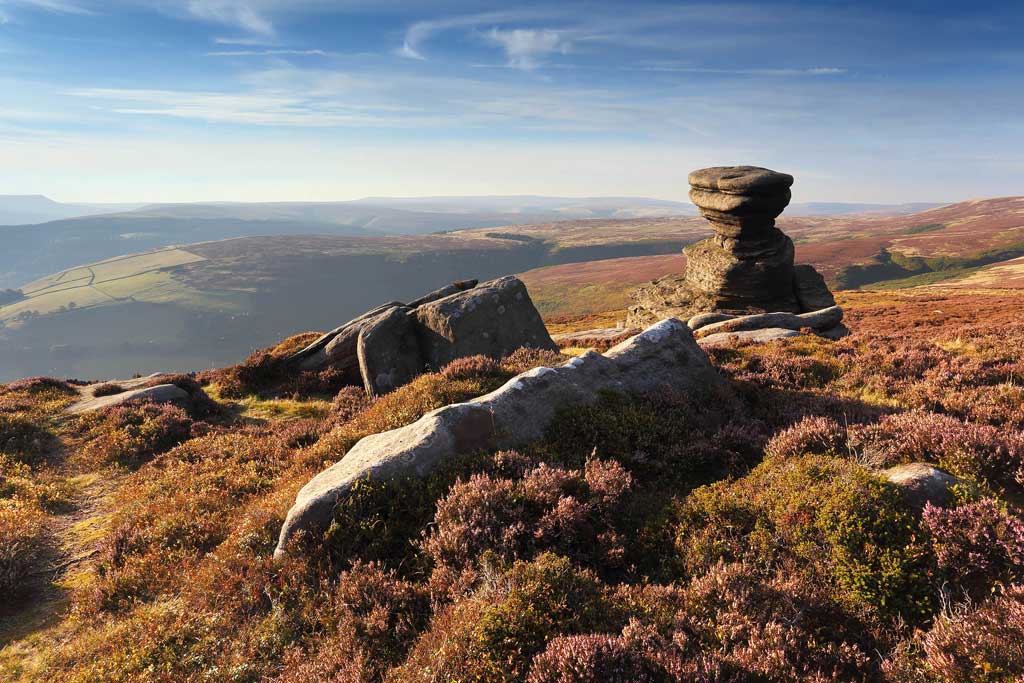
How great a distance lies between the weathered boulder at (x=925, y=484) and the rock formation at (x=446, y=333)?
1413 centimetres

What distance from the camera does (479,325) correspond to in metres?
19.6

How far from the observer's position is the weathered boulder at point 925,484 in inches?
240

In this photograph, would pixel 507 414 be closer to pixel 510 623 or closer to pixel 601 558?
pixel 601 558

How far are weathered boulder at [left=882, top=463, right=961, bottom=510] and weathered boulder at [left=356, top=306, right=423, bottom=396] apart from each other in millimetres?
15703

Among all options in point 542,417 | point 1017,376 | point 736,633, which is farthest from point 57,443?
point 1017,376

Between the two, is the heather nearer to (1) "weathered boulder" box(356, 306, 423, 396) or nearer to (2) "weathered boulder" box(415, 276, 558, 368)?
(1) "weathered boulder" box(356, 306, 423, 396)

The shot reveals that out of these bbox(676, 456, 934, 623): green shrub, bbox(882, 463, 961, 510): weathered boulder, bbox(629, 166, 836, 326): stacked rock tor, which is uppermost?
bbox(629, 166, 836, 326): stacked rock tor

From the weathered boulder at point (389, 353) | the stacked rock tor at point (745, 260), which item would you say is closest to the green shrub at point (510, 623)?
the weathered boulder at point (389, 353)

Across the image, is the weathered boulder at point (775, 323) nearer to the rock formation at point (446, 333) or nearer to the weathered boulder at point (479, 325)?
the weathered boulder at point (479, 325)

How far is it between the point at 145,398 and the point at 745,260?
43962 millimetres

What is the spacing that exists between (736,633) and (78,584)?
35.2 feet

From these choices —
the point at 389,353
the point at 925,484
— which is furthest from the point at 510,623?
the point at 389,353

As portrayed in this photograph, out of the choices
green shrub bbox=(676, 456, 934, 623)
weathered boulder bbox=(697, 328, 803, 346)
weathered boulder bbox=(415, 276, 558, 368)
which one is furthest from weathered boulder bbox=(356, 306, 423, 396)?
green shrub bbox=(676, 456, 934, 623)

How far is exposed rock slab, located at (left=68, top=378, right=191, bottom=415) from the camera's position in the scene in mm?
18905
